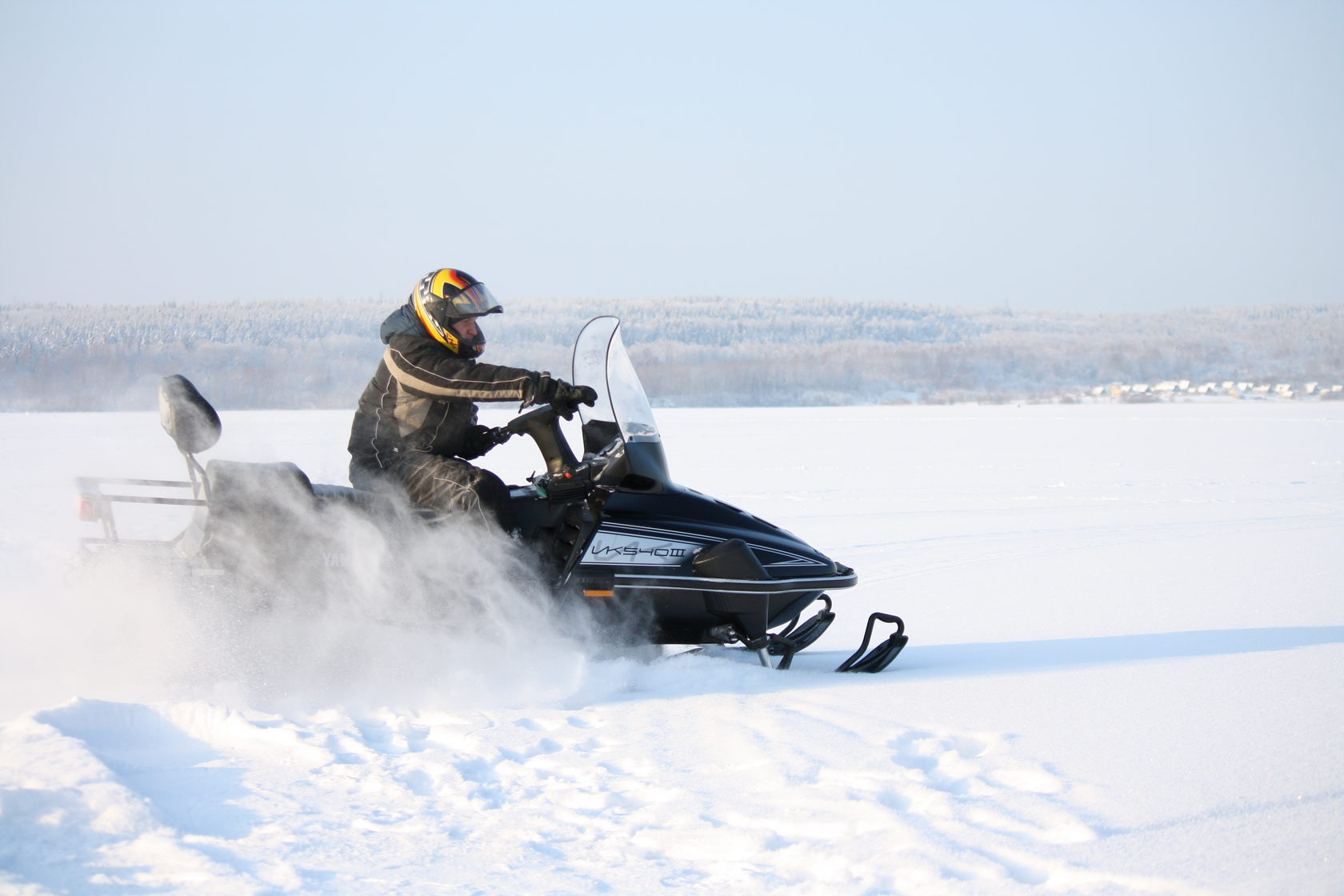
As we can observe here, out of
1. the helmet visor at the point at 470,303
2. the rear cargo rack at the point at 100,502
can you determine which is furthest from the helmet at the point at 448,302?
the rear cargo rack at the point at 100,502

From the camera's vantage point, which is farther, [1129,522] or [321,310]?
[321,310]

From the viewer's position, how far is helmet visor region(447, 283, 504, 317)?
13.9 feet

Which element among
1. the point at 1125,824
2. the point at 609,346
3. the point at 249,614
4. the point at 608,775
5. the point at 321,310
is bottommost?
the point at 1125,824

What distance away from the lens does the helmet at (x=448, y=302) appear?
425cm

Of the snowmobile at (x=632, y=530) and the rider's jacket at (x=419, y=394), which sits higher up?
the rider's jacket at (x=419, y=394)

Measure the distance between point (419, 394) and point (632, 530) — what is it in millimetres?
1006

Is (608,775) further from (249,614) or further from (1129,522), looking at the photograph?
(1129,522)

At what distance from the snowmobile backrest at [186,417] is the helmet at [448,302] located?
0.89 m

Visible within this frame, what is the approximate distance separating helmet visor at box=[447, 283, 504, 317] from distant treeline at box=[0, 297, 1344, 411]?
41cm

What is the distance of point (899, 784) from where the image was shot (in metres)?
2.98

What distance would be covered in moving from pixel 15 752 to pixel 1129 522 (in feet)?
29.4

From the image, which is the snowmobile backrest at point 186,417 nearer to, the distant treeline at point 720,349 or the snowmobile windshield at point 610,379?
the distant treeline at point 720,349

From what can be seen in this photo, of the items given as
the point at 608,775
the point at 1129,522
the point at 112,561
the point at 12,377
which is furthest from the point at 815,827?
the point at 12,377

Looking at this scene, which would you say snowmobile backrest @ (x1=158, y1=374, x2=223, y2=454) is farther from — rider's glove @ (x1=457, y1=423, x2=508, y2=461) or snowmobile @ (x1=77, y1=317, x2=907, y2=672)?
rider's glove @ (x1=457, y1=423, x2=508, y2=461)
